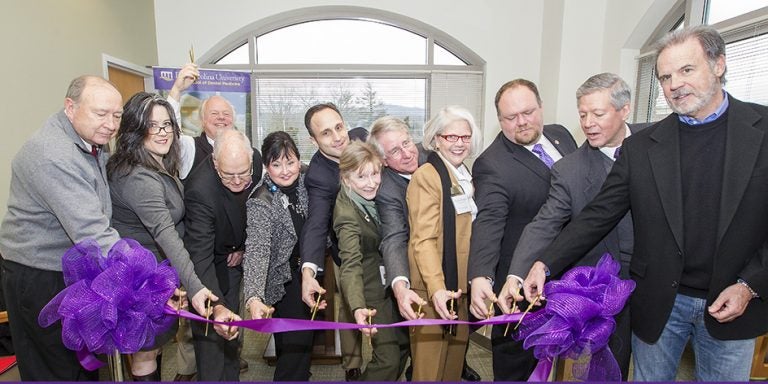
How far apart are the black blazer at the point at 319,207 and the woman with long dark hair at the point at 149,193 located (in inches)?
20.2

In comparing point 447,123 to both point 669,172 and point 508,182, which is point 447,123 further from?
point 669,172

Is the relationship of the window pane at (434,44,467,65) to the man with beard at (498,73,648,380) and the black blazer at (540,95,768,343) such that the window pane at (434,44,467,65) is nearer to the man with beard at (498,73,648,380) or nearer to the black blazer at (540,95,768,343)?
the man with beard at (498,73,648,380)

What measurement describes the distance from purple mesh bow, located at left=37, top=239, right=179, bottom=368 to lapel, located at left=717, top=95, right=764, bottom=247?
1.97 m

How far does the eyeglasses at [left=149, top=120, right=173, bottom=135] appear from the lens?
1.94 m

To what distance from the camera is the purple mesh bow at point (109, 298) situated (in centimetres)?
145

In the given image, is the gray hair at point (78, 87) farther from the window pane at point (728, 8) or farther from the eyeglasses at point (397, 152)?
the window pane at point (728, 8)

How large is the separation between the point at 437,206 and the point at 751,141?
1131 millimetres

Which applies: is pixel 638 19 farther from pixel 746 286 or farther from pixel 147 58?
pixel 147 58

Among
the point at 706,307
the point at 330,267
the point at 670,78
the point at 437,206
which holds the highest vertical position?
the point at 670,78

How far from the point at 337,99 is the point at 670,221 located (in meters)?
5.42

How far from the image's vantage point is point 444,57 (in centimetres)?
643

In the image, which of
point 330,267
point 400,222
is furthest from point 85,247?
point 330,267

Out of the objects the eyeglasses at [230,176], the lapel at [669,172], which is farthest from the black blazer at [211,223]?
the lapel at [669,172]

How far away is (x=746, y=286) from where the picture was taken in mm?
1411
